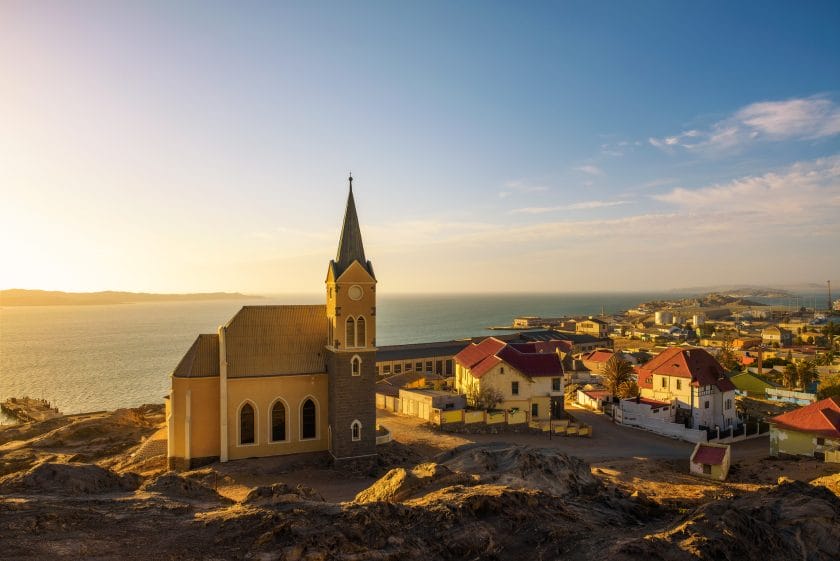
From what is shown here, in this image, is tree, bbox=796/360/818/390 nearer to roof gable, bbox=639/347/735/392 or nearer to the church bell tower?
roof gable, bbox=639/347/735/392

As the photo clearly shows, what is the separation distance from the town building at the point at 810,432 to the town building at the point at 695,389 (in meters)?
7.50

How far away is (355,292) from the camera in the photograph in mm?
31516

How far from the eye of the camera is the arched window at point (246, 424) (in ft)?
100

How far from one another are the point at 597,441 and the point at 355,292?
880 inches

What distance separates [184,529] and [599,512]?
12.4 metres

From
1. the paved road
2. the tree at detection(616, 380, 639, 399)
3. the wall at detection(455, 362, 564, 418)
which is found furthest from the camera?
the tree at detection(616, 380, 639, 399)

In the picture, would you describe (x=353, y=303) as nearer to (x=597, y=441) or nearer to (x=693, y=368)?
(x=597, y=441)

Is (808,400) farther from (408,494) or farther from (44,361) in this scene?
(44,361)

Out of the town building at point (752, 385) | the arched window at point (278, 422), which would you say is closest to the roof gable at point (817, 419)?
the town building at point (752, 385)

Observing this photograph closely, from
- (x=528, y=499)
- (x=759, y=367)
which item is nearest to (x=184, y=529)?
(x=528, y=499)

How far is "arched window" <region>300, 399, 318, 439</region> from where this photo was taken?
31.6 m

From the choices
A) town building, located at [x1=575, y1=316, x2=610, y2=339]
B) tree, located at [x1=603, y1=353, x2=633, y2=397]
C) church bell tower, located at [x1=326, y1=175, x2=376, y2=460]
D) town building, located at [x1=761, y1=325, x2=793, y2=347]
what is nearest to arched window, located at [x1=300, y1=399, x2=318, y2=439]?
church bell tower, located at [x1=326, y1=175, x2=376, y2=460]

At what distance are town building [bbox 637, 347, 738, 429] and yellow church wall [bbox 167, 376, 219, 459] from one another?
37175 mm

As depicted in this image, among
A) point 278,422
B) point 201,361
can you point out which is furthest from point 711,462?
point 201,361
